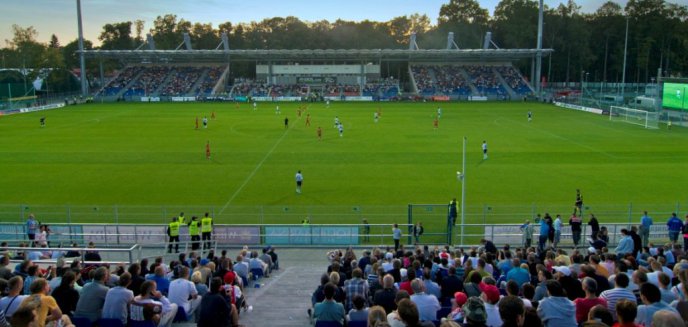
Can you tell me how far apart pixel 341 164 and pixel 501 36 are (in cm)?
10866

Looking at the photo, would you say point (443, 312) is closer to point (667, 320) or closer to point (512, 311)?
point (512, 311)

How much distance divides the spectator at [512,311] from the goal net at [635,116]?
59790 mm

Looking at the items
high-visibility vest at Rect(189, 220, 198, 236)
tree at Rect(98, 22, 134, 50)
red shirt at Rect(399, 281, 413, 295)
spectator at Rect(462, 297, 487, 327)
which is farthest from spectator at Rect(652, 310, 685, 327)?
tree at Rect(98, 22, 134, 50)

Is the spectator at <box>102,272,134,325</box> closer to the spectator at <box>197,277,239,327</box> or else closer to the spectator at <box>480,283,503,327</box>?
the spectator at <box>197,277,239,327</box>

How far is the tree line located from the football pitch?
62158mm

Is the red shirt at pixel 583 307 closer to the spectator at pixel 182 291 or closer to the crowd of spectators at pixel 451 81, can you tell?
the spectator at pixel 182 291

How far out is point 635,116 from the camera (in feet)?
213

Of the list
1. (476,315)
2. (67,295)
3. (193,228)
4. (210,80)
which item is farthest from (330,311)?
(210,80)

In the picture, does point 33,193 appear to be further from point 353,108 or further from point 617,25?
point 617,25

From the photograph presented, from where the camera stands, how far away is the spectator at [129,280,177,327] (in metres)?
8.04

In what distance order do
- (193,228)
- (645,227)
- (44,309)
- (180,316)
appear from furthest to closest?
(193,228) → (645,227) → (180,316) → (44,309)

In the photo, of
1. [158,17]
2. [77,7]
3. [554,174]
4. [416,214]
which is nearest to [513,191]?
[554,174]

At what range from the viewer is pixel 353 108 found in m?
82.7

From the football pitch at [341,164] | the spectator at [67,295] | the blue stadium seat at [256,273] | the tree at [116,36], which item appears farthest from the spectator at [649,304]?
the tree at [116,36]
